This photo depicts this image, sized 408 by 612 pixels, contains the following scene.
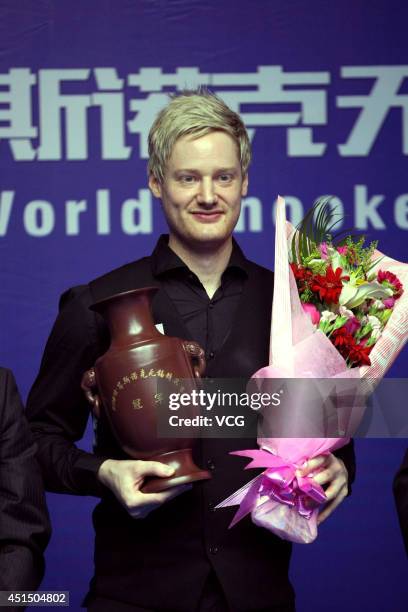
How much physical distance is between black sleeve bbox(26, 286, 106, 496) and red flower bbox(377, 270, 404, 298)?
1.77 ft

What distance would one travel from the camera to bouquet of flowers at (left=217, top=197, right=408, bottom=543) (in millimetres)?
1882

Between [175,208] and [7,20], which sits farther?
[7,20]

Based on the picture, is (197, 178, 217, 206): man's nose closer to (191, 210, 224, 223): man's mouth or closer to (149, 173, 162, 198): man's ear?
(191, 210, 224, 223): man's mouth

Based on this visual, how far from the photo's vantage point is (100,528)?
6.72 ft

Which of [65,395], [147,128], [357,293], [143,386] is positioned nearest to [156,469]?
[143,386]

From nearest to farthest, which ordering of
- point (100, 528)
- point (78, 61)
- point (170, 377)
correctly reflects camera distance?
1. point (170, 377)
2. point (100, 528)
3. point (78, 61)

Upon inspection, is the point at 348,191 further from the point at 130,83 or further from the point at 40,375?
the point at 40,375

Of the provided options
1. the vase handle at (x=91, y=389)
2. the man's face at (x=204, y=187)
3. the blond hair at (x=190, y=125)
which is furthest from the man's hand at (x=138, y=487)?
the blond hair at (x=190, y=125)

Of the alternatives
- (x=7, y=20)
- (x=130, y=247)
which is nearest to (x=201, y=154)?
(x=130, y=247)

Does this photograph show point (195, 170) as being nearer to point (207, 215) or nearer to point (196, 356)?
point (207, 215)

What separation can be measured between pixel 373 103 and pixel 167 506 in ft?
6.03

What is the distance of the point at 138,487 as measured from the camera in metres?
1.86

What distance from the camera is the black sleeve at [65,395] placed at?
207 centimetres

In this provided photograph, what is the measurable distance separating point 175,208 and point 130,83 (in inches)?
55.9
